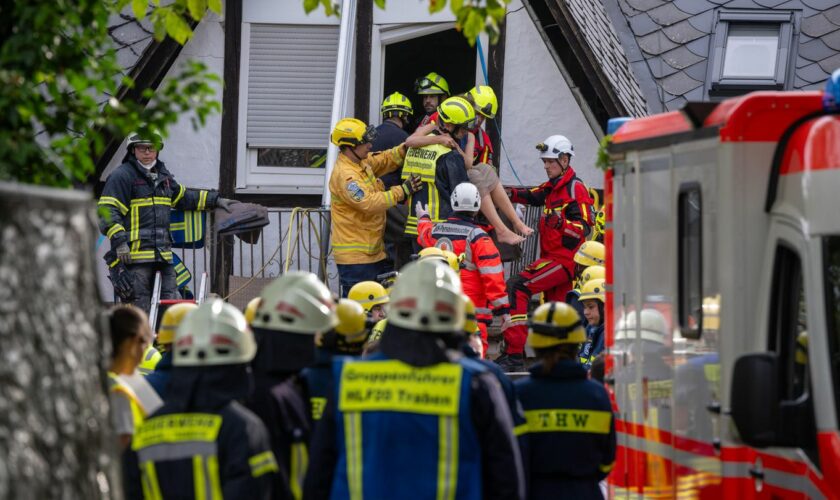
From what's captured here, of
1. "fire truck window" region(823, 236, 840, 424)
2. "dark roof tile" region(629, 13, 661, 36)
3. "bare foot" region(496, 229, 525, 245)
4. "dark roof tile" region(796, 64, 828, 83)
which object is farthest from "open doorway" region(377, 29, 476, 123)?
"fire truck window" region(823, 236, 840, 424)

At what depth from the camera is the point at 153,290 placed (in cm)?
1462

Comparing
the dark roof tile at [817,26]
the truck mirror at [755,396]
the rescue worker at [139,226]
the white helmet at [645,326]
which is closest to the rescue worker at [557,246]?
the rescue worker at [139,226]

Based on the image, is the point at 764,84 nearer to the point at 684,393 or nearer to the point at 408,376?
the point at 684,393

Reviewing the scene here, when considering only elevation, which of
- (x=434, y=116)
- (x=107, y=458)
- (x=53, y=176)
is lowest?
(x=107, y=458)

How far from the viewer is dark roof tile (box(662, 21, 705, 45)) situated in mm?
18516

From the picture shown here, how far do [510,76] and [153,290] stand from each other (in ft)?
15.3

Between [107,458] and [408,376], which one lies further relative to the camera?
[408,376]

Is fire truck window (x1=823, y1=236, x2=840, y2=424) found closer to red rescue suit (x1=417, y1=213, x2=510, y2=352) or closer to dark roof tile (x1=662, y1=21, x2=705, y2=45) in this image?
red rescue suit (x1=417, y1=213, x2=510, y2=352)

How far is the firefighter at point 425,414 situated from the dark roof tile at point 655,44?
41.7 feet

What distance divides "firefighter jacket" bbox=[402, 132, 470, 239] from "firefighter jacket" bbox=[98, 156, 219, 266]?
224 centimetres

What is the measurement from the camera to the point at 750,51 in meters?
18.4

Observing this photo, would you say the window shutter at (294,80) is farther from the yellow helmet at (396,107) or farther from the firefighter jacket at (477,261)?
the firefighter jacket at (477,261)

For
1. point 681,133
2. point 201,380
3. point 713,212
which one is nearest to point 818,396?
point 713,212

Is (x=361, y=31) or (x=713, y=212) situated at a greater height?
(x=361, y=31)
